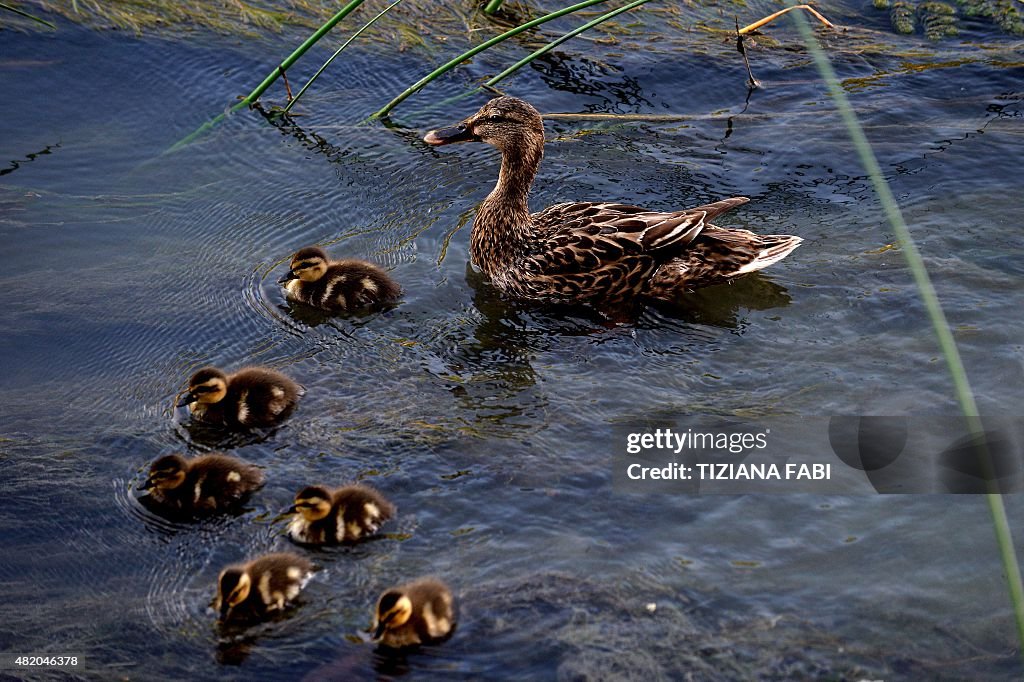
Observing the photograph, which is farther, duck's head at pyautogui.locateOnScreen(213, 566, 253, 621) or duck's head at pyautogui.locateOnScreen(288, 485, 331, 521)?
duck's head at pyautogui.locateOnScreen(288, 485, 331, 521)

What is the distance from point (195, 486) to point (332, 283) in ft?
5.10

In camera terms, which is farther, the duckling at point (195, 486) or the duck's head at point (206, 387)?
the duck's head at point (206, 387)

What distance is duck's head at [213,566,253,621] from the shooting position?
363 cm

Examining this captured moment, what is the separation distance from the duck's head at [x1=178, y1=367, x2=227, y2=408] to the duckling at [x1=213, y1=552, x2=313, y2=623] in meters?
0.97

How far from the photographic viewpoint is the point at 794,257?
232 inches

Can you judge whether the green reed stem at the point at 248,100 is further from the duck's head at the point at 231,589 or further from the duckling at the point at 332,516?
the duck's head at the point at 231,589

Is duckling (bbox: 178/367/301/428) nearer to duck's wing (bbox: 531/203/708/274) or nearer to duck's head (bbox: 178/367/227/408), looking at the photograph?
duck's head (bbox: 178/367/227/408)

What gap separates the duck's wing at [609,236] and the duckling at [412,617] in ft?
8.08

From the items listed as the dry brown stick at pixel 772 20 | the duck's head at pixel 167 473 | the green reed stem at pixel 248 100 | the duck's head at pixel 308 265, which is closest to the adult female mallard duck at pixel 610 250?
the duck's head at pixel 308 265

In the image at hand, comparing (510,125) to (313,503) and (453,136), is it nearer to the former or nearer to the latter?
(453,136)

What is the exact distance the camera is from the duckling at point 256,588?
143 inches

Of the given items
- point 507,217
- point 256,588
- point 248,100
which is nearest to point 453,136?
point 507,217

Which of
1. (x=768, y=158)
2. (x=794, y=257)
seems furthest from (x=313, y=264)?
(x=768, y=158)

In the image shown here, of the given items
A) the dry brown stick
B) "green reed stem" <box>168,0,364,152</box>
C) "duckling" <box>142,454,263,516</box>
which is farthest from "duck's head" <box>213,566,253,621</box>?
the dry brown stick
